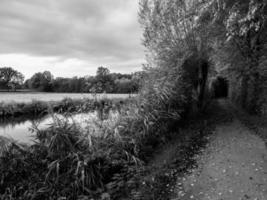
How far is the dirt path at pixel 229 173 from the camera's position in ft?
8.72

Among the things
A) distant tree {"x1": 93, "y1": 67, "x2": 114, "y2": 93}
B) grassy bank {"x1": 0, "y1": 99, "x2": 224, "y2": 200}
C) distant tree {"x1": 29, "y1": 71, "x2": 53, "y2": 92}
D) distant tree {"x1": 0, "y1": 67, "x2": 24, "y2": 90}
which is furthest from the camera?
distant tree {"x1": 0, "y1": 67, "x2": 24, "y2": 90}

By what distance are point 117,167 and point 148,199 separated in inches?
46.9

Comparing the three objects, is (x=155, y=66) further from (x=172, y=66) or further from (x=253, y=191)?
(x=253, y=191)

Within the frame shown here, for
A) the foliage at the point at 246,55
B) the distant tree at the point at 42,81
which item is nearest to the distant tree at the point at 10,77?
the distant tree at the point at 42,81

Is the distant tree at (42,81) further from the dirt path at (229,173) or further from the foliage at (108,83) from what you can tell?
the dirt path at (229,173)

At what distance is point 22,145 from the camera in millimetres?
3936

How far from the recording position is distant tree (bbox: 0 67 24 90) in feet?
63.3

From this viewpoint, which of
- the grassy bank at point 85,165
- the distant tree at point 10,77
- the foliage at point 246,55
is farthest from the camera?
the distant tree at point 10,77

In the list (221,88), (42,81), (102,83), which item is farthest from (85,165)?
(42,81)

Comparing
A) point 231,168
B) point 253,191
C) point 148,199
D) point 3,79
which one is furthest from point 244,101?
point 3,79

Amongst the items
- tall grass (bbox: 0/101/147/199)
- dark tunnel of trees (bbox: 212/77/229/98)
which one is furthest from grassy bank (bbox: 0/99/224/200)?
dark tunnel of trees (bbox: 212/77/229/98)

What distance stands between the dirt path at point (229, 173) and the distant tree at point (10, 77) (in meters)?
20.4

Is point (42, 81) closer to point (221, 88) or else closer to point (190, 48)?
point (190, 48)

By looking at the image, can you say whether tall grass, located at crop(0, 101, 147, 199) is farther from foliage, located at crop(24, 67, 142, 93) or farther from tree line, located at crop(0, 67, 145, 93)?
tree line, located at crop(0, 67, 145, 93)
